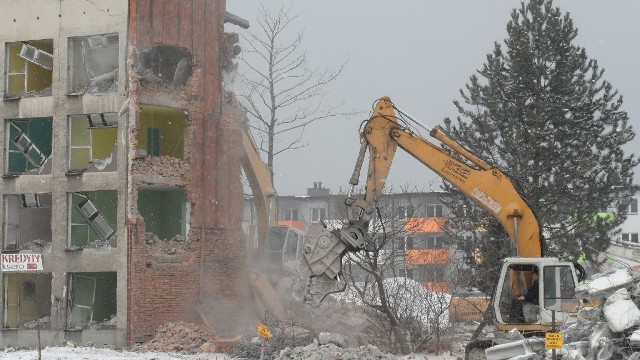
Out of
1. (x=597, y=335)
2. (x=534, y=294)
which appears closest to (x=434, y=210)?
(x=534, y=294)

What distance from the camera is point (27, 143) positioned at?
1367 inches

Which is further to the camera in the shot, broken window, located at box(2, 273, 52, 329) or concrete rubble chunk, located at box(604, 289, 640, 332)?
broken window, located at box(2, 273, 52, 329)

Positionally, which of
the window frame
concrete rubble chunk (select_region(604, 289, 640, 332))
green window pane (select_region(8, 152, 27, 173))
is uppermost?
green window pane (select_region(8, 152, 27, 173))

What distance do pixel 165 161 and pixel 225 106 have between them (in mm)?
3433

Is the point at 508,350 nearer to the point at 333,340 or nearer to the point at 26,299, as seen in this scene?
the point at 333,340

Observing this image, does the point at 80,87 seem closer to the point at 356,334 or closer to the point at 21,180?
the point at 21,180

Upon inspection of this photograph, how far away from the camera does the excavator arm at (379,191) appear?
68.2 feet

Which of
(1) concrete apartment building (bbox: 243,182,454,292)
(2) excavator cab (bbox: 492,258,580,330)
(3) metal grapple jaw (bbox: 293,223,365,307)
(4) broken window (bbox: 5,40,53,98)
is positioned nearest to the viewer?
(2) excavator cab (bbox: 492,258,580,330)

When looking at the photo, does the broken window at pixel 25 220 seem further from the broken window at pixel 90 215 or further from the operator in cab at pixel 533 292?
the operator in cab at pixel 533 292

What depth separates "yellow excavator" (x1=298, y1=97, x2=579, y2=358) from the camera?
1953 cm

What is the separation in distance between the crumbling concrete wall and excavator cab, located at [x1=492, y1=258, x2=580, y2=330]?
46.6 ft

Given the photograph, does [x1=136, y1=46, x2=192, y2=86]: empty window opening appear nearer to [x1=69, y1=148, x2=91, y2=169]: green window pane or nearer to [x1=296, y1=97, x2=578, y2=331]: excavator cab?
[x1=69, y1=148, x2=91, y2=169]: green window pane

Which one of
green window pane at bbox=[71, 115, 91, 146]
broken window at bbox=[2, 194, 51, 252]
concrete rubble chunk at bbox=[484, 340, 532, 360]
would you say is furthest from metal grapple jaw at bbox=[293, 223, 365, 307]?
broken window at bbox=[2, 194, 51, 252]

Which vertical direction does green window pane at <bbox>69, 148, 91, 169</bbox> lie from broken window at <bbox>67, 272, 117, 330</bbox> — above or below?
above
